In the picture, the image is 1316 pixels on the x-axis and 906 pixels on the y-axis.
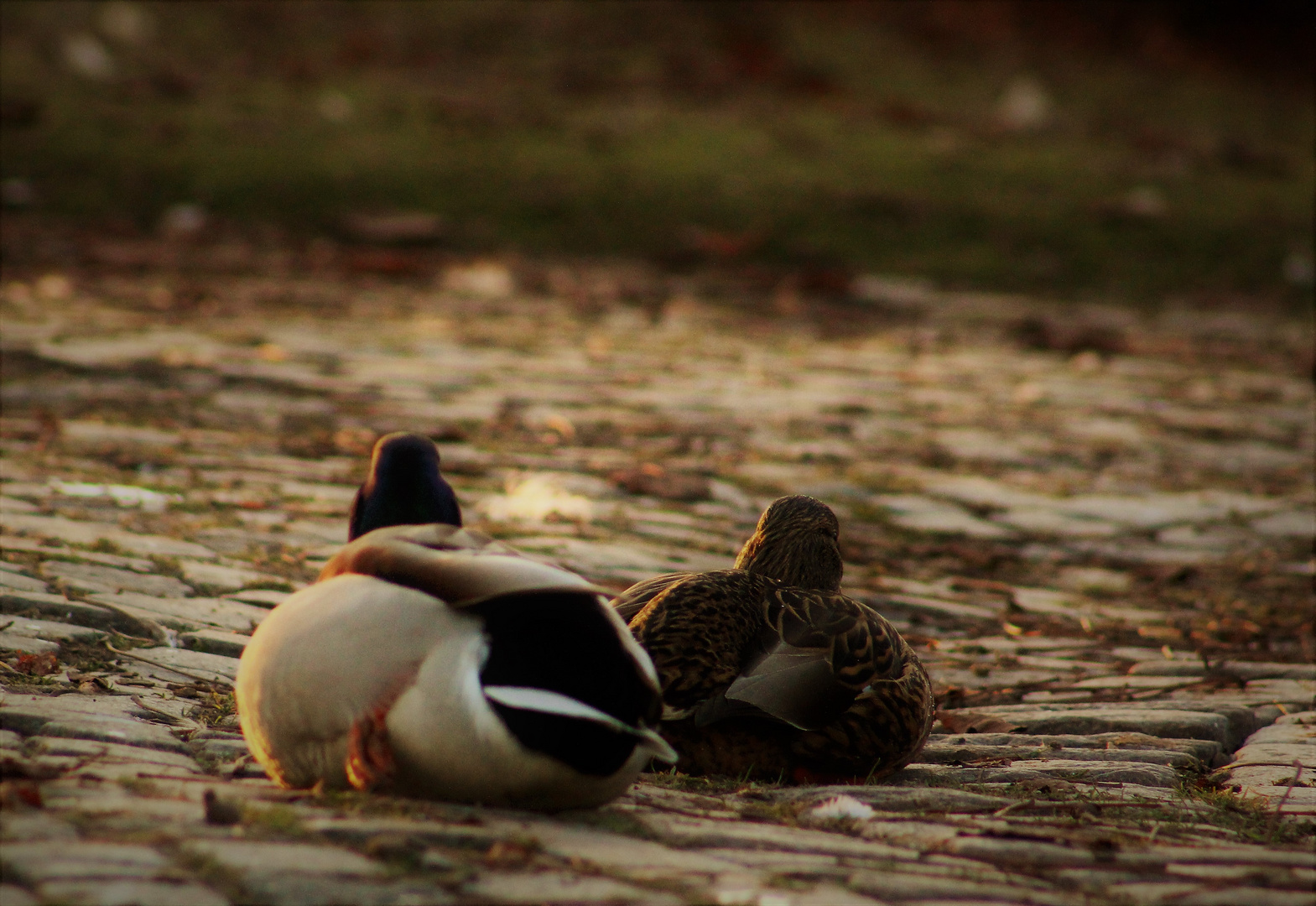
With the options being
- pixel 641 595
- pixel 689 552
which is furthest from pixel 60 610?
pixel 689 552

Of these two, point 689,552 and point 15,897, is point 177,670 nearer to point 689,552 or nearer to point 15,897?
point 15,897

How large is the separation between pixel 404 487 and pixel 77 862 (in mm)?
1532

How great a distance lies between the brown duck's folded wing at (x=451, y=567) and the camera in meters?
2.46

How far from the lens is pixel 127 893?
A: 79.5 inches

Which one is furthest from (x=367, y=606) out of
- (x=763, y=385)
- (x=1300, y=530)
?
(x=763, y=385)

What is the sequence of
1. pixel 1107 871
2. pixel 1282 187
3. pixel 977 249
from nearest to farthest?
1. pixel 1107 871
2. pixel 977 249
3. pixel 1282 187

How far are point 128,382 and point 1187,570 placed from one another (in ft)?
15.6

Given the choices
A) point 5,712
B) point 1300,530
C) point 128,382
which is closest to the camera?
point 5,712

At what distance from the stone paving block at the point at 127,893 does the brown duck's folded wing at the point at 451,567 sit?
2.02 ft

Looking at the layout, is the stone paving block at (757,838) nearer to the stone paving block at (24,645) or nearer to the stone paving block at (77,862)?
the stone paving block at (77,862)

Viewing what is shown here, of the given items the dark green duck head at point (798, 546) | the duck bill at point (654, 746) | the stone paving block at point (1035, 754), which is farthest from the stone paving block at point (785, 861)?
the dark green duck head at point (798, 546)

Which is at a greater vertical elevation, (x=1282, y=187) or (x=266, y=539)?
(x=1282, y=187)

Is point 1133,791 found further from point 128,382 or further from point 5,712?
point 128,382

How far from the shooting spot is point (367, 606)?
2512mm
